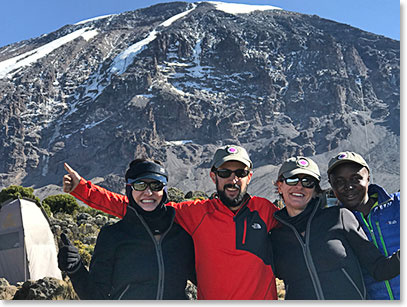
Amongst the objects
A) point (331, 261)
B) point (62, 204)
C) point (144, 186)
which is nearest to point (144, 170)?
point (144, 186)

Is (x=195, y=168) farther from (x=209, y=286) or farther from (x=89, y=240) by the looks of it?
(x=209, y=286)

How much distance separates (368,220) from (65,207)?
28534 mm

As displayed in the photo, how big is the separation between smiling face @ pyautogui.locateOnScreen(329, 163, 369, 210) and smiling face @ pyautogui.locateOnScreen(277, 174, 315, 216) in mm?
326

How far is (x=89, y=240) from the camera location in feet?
52.8

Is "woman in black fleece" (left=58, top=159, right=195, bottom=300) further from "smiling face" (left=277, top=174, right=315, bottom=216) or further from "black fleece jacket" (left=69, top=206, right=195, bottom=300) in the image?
"smiling face" (left=277, top=174, right=315, bottom=216)

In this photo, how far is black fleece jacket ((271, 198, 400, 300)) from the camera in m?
3.67

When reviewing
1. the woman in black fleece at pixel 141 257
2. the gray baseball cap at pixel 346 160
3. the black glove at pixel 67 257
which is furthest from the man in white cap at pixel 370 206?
the black glove at pixel 67 257

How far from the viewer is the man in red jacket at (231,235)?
12.6 ft

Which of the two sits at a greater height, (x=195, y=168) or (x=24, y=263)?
(x=195, y=168)

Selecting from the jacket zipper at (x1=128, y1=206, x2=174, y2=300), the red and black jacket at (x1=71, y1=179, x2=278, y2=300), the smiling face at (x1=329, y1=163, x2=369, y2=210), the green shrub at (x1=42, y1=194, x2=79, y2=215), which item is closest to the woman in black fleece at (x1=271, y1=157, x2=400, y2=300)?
the red and black jacket at (x1=71, y1=179, x2=278, y2=300)

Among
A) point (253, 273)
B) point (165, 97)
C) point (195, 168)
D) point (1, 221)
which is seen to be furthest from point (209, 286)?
point (165, 97)

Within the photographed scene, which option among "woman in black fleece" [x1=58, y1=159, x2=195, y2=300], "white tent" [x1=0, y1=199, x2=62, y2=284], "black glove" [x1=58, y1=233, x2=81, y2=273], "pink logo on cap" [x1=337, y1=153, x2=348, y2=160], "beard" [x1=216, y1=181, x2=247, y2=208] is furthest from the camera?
"white tent" [x1=0, y1=199, x2=62, y2=284]

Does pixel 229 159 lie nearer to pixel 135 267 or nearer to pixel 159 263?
pixel 159 263

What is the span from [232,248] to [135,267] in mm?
839
